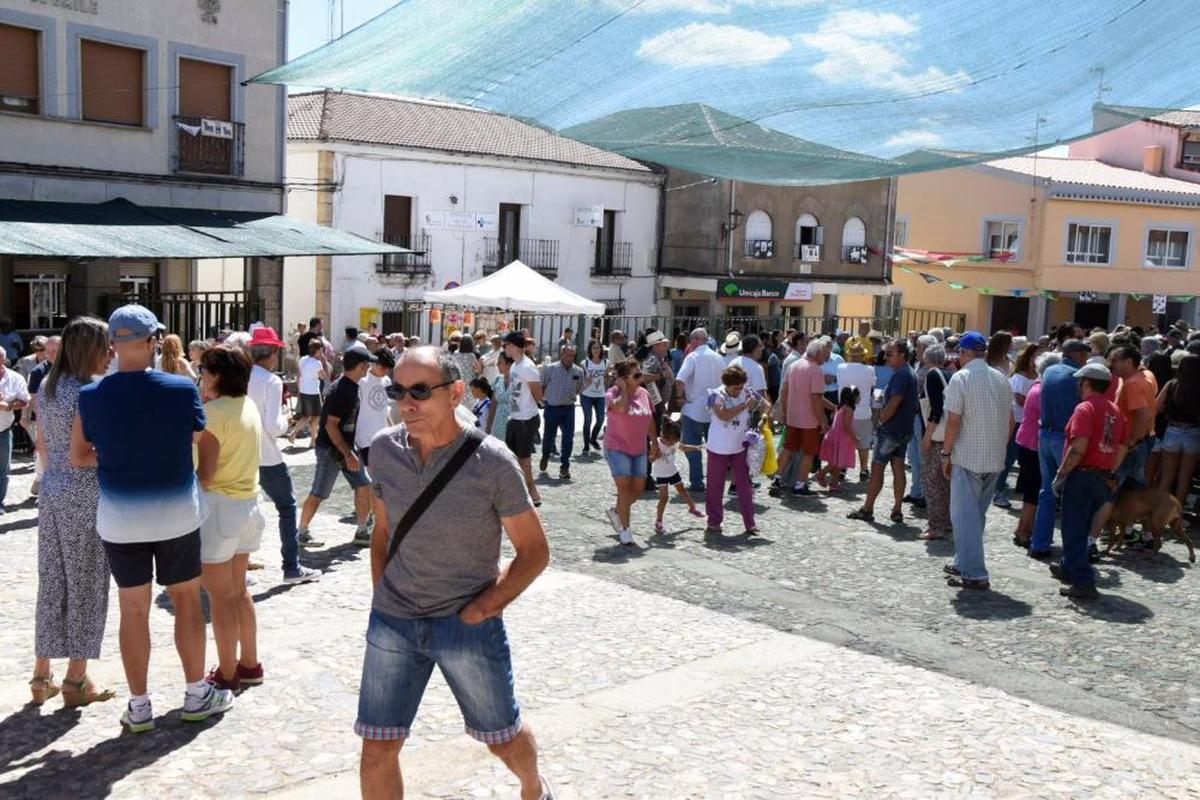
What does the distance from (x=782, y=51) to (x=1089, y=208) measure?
127 feet

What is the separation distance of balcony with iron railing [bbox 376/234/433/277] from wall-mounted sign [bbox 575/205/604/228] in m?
4.94

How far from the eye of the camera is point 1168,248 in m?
41.1

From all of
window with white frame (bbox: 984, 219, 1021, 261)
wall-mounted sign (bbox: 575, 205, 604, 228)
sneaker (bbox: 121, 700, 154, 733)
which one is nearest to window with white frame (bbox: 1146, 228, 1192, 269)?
window with white frame (bbox: 984, 219, 1021, 261)

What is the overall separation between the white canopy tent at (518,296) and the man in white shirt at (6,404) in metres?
9.42

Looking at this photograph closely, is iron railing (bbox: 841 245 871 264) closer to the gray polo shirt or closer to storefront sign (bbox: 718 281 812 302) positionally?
storefront sign (bbox: 718 281 812 302)

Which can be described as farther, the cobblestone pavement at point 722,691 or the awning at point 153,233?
the awning at point 153,233

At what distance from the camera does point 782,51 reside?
415cm

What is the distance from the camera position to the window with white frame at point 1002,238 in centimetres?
3975

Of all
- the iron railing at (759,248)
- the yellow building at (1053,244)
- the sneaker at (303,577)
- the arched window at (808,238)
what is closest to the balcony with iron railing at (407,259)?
the iron railing at (759,248)

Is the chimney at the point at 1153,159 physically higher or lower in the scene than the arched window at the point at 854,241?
higher

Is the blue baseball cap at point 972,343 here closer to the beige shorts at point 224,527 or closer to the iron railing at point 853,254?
the beige shorts at point 224,527

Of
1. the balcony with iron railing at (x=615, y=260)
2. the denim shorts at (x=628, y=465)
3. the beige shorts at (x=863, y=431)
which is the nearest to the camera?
the denim shorts at (x=628, y=465)

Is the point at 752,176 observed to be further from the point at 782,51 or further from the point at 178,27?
the point at 178,27

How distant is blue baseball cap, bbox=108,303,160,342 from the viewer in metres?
4.81
